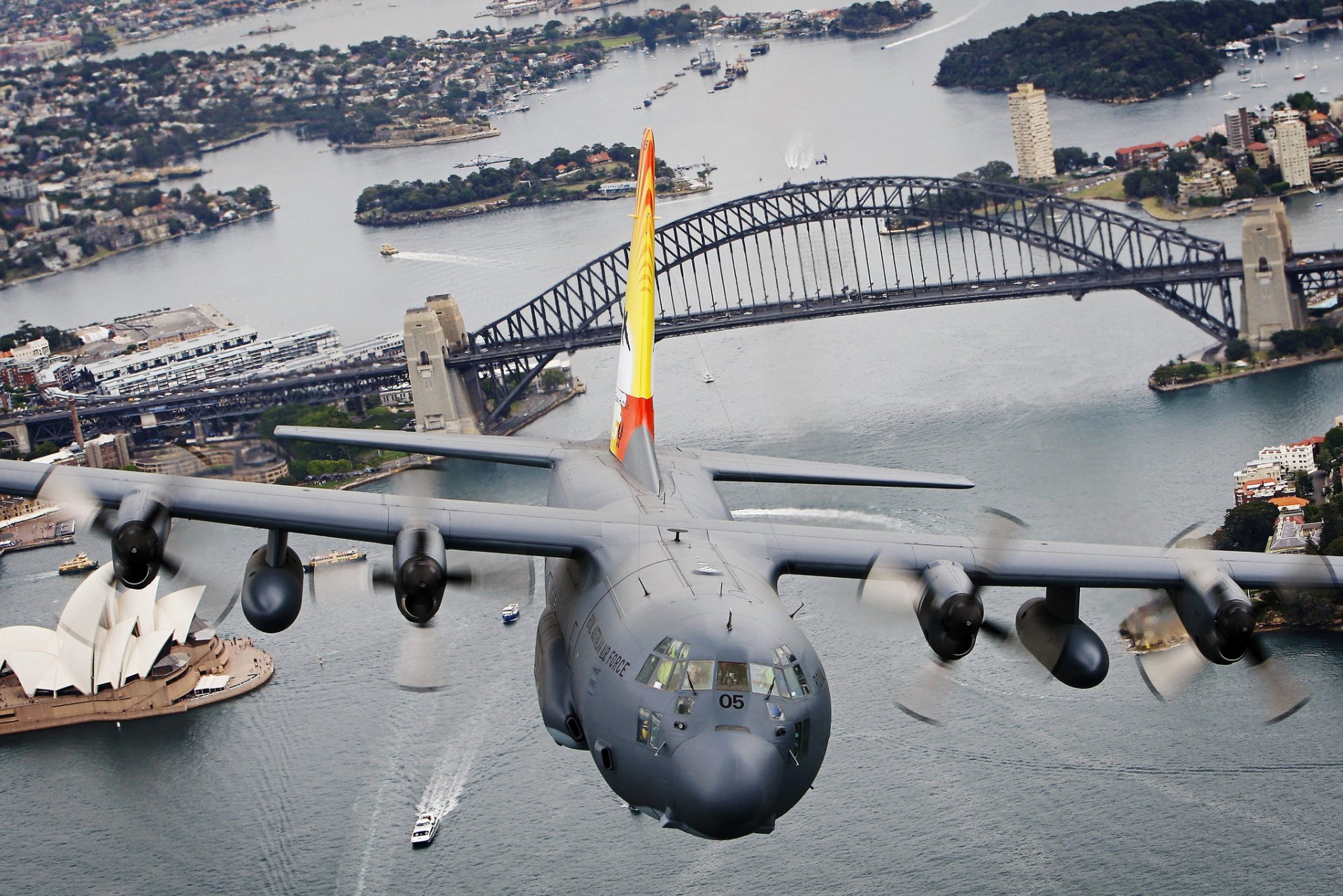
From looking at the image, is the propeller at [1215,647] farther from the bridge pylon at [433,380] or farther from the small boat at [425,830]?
the bridge pylon at [433,380]

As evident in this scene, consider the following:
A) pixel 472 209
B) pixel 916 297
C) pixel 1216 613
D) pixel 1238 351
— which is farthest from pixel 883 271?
pixel 1216 613

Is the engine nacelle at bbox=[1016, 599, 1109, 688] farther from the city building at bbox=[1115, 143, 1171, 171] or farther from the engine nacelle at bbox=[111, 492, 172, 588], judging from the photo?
the city building at bbox=[1115, 143, 1171, 171]

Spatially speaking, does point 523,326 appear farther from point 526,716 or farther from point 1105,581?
point 1105,581

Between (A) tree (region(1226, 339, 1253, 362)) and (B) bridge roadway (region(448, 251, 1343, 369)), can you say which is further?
(B) bridge roadway (region(448, 251, 1343, 369))

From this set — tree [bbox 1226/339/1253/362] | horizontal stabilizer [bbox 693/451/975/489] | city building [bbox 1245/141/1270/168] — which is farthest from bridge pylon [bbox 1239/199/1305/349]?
horizontal stabilizer [bbox 693/451/975/489]

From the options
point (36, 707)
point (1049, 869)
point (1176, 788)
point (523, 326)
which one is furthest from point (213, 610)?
point (523, 326)

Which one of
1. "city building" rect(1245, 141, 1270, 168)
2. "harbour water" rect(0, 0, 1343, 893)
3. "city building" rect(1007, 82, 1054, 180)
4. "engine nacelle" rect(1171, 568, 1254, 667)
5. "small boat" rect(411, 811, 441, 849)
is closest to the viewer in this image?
"engine nacelle" rect(1171, 568, 1254, 667)

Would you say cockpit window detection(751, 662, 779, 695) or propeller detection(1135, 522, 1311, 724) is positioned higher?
cockpit window detection(751, 662, 779, 695)
